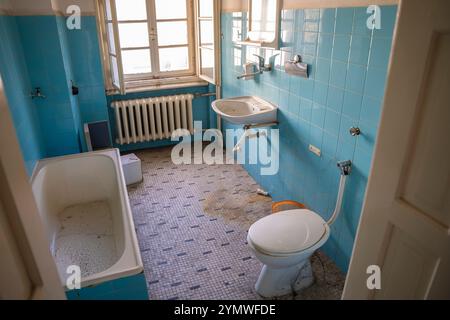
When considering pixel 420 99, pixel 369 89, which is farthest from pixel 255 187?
pixel 420 99

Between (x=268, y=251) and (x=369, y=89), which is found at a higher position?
(x=369, y=89)

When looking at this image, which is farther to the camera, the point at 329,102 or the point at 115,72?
the point at 115,72

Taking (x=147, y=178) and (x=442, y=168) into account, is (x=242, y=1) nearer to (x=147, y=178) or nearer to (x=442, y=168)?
(x=147, y=178)

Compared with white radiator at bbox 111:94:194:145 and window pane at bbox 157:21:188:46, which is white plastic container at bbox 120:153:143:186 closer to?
white radiator at bbox 111:94:194:145

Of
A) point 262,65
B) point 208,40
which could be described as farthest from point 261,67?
point 208,40

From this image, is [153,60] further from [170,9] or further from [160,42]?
[170,9]

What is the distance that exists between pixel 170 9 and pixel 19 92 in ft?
6.69

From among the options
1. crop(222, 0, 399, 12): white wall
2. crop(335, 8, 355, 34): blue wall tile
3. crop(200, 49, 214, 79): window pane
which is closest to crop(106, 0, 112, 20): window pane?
crop(200, 49, 214, 79): window pane

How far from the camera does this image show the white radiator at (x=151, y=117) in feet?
12.2

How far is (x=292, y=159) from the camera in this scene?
267 centimetres

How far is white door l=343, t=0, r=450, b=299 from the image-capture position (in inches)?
29.0

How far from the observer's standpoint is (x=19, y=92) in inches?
94.3
